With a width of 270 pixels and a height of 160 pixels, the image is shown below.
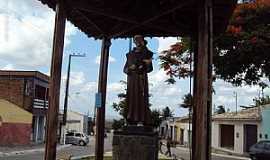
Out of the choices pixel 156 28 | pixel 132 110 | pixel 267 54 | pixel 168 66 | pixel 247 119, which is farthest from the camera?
pixel 247 119

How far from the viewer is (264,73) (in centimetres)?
2002

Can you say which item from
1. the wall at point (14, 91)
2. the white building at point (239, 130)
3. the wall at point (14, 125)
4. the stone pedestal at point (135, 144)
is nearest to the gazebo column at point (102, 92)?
the stone pedestal at point (135, 144)

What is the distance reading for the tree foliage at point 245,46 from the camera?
63.3ft

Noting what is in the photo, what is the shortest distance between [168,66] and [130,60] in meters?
10.6

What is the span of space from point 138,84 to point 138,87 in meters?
0.08

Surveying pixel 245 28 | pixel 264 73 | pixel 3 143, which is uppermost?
pixel 245 28

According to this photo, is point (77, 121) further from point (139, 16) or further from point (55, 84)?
point (55, 84)

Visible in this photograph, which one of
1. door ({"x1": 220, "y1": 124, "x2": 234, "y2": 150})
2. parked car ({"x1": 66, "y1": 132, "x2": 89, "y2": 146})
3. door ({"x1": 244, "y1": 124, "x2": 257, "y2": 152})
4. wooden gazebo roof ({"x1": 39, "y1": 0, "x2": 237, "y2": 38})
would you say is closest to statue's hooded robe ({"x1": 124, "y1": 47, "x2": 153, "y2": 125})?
wooden gazebo roof ({"x1": 39, "y1": 0, "x2": 237, "y2": 38})

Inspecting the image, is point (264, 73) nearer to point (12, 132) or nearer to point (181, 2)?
point (181, 2)

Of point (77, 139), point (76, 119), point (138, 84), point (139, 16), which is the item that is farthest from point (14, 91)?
point (76, 119)

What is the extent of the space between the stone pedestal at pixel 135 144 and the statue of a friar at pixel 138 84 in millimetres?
287

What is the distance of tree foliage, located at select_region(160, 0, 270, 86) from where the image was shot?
19297 mm

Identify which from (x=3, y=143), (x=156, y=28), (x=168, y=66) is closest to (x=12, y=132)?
(x=3, y=143)

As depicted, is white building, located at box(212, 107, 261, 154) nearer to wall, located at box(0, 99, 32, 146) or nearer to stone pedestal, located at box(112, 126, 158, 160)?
wall, located at box(0, 99, 32, 146)
